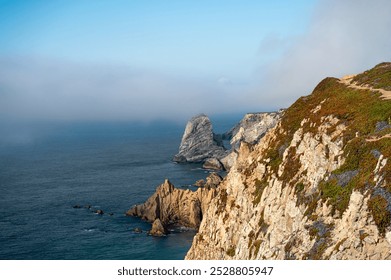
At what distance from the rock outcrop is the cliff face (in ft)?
159

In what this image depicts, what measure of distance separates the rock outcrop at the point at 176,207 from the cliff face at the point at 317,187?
4853cm

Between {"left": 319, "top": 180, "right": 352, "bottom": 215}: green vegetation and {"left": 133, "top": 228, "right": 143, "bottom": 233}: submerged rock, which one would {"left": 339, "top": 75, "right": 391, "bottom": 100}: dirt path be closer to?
{"left": 319, "top": 180, "right": 352, "bottom": 215}: green vegetation

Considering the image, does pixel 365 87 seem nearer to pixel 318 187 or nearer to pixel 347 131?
pixel 347 131

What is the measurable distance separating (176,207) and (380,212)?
295 feet

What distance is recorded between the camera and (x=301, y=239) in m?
35.7

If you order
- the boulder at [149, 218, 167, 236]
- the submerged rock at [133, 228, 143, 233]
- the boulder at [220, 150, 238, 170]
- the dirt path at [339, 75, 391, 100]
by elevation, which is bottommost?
the submerged rock at [133, 228, 143, 233]

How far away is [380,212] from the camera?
92.0 ft

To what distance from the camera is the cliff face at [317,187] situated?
30.2 metres

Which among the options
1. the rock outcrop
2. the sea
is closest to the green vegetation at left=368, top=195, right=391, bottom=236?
the sea

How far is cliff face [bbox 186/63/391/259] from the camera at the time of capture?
30.2 meters

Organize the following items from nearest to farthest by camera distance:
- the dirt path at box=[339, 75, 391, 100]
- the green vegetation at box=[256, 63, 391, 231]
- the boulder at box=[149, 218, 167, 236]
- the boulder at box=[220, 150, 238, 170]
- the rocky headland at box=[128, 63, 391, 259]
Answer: the rocky headland at box=[128, 63, 391, 259]
the green vegetation at box=[256, 63, 391, 231]
the dirt path at box=[339, 75, 391, 100]
the boulder at box=[149, 218, 167, 236]
the boulder at box=[220, 150, 238, 170]

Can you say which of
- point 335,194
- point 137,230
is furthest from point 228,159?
point 335,194

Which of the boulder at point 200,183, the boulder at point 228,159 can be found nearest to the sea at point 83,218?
the boulder at point 200,183

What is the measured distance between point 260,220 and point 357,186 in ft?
55.5
